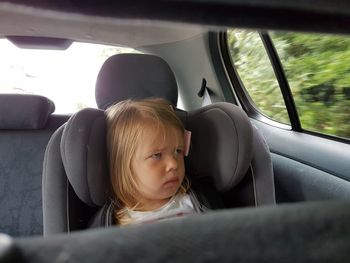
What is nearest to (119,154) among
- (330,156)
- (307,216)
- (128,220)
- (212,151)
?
(128,220)

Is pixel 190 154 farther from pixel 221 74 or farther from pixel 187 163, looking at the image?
pixel 221 74

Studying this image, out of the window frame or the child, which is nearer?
the child

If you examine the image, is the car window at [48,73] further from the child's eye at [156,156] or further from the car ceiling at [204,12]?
the car ceiling at [204,12]

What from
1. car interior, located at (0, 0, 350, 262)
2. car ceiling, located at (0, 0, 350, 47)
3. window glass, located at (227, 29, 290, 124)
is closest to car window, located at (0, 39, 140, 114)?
car interior, located at (0, 0, 350, 262)

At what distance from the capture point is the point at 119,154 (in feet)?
4.42

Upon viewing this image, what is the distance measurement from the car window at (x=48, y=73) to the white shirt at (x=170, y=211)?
3.85 feet

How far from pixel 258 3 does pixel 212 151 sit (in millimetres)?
1125

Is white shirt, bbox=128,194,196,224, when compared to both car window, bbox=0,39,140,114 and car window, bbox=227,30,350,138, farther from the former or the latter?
car window, bbox=0,39,140,114

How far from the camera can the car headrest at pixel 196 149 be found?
4.28 ft

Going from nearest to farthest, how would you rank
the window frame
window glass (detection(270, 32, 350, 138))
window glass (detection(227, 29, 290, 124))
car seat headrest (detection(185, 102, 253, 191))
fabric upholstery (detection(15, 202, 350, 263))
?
fabric upholstery (detection(15, 202, 350, 263))
car seat headrest (detection(185, 102, 253, 191))
window glass (detection(270, 32, 350, 138))
the window frame
window glass (detection(227, 29, 290, 124))

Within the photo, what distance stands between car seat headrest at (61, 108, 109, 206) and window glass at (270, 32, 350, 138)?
2.10ft

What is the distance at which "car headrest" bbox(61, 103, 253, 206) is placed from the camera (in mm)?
1306

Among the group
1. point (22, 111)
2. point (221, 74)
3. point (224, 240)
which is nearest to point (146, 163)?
point (224, 240)

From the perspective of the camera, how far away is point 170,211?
1.38 m
